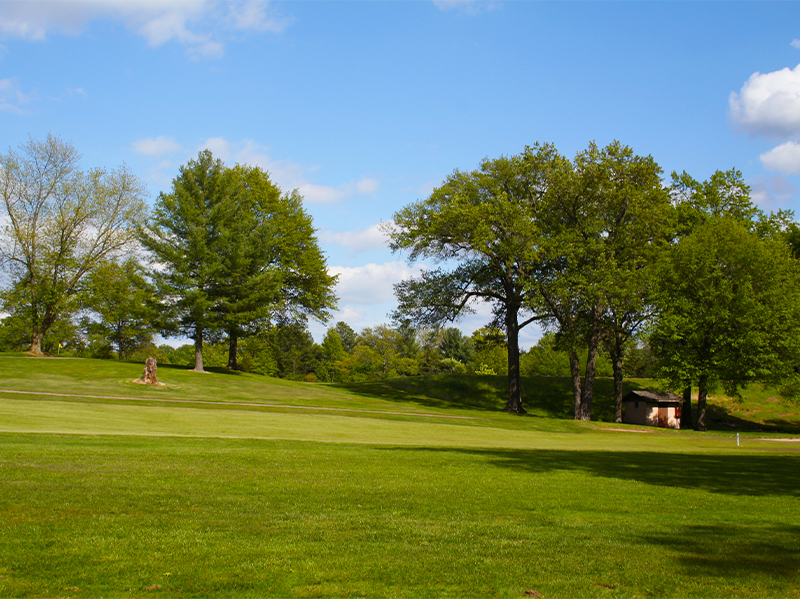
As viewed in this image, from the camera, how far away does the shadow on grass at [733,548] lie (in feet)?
20.6

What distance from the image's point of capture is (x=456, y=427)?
94.6ft

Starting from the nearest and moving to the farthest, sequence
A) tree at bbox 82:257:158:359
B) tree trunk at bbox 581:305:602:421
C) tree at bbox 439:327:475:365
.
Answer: tree trunk at bbox 581:305:602:421 < tree at bbox 82:257:158:359 < tree at bbox 439:327:475:365

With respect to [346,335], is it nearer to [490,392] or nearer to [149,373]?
[490,392]

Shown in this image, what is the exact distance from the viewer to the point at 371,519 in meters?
8.03

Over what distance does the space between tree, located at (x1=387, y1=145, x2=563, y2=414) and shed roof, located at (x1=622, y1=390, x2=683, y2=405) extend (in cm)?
1331

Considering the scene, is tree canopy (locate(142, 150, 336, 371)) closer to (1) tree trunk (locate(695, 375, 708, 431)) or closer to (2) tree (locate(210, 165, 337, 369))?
(2) tree (locate(210, 165, 337, 369))

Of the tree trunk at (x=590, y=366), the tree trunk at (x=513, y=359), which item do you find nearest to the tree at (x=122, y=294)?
the tree trunk at (x=513, y=359)

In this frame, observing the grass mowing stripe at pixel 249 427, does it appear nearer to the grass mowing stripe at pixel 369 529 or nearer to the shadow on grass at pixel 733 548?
the grass mowing stripe at pixel 369 529

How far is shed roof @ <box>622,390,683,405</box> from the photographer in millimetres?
51500

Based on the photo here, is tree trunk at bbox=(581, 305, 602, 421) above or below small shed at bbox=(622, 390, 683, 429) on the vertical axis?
above

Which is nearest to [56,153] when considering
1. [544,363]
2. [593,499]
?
[593,499]

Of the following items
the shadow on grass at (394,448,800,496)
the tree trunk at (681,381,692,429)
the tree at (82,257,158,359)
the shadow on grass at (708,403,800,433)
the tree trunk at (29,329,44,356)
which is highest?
the tree at (82,257,158,359)

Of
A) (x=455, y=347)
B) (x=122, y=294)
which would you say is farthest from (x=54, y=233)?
(x=455, y=347)

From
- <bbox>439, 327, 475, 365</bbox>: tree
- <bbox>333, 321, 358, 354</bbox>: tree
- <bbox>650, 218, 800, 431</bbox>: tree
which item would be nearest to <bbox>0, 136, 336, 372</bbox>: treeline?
<bbox>650, 218, 800, 431</bbox>: tree
